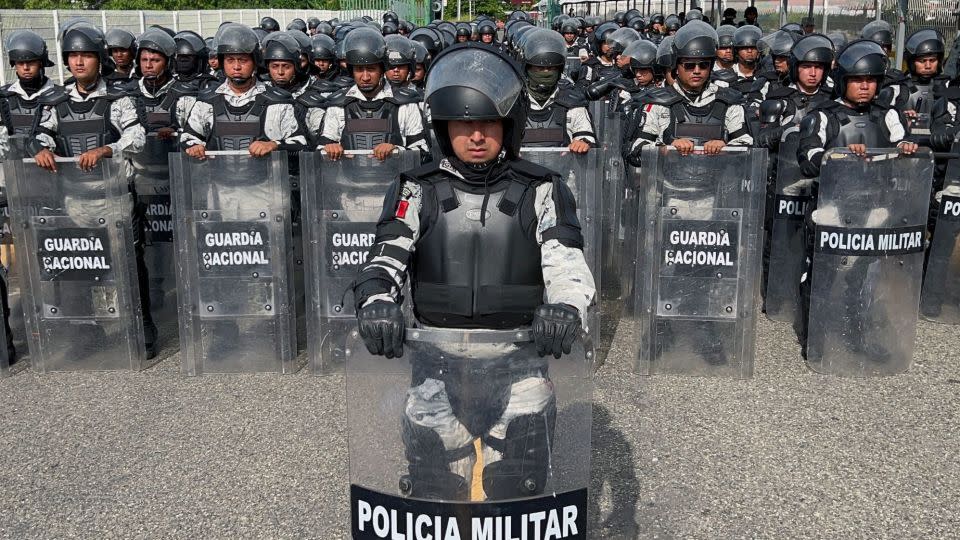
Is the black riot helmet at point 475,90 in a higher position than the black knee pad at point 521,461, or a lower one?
higher

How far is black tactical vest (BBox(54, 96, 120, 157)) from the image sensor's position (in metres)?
6.68

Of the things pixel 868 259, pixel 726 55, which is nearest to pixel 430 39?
pixel 726 55

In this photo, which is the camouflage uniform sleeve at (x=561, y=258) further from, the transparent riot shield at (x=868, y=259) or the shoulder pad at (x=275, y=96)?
the shoulder pad at (x=275, y=96)

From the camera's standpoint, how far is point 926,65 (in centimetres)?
859

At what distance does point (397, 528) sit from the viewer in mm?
2637

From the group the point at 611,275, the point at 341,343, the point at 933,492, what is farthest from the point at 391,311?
the point at 611,275

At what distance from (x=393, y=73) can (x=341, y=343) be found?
2487 millimetres

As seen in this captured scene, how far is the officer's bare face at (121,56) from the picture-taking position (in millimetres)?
8914

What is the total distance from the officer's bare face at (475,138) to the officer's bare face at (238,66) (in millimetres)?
4068

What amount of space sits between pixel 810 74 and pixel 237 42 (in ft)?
14.8

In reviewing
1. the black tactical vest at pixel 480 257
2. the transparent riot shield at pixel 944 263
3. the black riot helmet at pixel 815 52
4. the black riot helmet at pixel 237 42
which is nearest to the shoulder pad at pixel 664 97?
the black riot helmet at pixel 815 52

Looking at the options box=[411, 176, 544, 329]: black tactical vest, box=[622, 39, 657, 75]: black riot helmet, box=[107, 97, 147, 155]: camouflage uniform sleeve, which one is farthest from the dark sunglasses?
box=[411, 176, 544, 329]: black tactical vest

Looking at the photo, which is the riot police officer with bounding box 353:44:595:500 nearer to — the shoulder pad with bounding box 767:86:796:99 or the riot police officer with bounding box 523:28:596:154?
the riot police officer with bounding box 523:28:596:154

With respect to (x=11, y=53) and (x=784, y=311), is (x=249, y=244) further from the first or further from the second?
(x=784, y=311)
